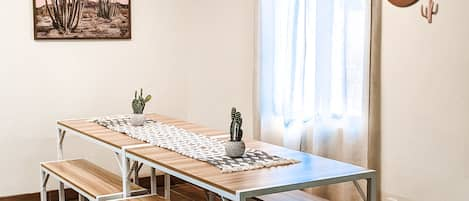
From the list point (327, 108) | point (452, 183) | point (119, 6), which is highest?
point (119, 6)

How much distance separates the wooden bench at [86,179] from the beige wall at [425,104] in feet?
5.00

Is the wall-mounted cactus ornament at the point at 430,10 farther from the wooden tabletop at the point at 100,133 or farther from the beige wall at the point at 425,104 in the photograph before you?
the wooden tabletop at the point at 100,133

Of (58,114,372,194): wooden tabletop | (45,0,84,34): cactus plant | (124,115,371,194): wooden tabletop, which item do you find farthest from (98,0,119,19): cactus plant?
(124,115,371,194): wooden tabletop

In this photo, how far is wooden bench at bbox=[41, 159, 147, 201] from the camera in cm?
373

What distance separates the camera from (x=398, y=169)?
3713 mm

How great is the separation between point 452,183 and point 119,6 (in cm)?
299

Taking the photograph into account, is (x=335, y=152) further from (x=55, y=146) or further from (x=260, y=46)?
(x=55, y=146)

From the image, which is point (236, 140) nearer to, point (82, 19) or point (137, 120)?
point (137, 120)

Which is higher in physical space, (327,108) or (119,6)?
(119,6)

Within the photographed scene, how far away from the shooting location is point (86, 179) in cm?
408

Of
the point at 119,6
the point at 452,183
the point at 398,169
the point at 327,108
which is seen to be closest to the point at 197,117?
the point at 119,6

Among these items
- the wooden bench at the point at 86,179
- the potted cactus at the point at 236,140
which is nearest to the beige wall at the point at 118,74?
the wooden bench at the point at 86,179

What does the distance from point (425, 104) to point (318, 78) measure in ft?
2.89

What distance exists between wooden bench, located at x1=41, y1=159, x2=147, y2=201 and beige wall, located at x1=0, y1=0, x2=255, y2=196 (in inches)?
19.1
